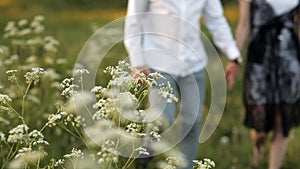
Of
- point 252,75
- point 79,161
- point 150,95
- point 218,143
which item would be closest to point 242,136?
point 218,143

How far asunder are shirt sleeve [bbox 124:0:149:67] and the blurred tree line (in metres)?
10.8

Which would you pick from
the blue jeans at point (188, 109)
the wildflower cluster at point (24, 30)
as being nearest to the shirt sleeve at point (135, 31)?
the blue jeans at point (188, 109)

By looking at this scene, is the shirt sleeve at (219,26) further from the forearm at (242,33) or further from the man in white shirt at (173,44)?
the forearm at (242,33)

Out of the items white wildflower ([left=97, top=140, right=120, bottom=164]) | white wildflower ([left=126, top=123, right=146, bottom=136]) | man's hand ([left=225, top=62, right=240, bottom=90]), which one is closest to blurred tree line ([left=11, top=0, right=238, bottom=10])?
man's hand ([left=225, top=62, right=240, bottom=90])

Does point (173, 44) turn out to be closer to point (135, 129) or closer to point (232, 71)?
point (232, 71)

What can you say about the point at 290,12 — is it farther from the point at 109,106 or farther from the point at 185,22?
the point at 109,106

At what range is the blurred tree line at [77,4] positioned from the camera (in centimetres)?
1580

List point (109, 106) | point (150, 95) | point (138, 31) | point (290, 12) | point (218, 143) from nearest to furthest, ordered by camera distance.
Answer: point (109, 106)
point (150, 95)
point (138, 31)
point (290, 12)
point (218, 143)

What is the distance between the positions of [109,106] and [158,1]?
1.90 m

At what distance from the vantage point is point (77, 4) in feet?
53.6

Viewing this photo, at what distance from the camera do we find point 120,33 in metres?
4.95

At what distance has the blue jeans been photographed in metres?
4.91

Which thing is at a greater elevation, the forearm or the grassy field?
the forearm

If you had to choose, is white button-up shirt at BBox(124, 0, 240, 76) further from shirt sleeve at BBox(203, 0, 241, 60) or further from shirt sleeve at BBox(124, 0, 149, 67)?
shirt sleeve at BBox(203, 0, 241, 60)
